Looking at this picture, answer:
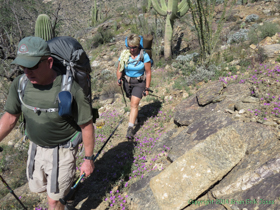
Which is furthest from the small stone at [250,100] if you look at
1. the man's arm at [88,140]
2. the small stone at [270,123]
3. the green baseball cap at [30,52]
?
the green baseball cap at [30,52]

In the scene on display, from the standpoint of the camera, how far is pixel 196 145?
264cm

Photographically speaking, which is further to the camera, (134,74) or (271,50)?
(271,50)

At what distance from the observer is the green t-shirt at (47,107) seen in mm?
2049

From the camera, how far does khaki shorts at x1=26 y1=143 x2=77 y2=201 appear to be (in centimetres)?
228

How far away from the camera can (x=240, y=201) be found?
1925mm

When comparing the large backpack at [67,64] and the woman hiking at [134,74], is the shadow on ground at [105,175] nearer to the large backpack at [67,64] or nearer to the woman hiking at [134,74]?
the woman hiking at [134,74]

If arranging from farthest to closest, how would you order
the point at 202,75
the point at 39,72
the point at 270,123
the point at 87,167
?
1. the point at 202,75
2. the point at 270,123
3. the point at 87,167
4. the point at 39,72

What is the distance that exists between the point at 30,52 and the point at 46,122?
0.73 m

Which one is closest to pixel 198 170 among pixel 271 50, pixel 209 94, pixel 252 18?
pixel 209 94

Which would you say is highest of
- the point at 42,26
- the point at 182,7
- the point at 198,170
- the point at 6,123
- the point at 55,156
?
the point at 42,26

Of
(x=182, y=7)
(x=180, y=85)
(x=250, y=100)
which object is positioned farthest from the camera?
(x=182, y=7)

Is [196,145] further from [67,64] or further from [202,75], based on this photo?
[202,75]

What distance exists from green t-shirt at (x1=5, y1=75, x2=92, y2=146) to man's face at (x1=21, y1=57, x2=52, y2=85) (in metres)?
0.11

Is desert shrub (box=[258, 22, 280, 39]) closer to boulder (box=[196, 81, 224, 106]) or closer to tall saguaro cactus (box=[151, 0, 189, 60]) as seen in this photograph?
tall saguaro cactus (box=[151, 0, 189, 60])
